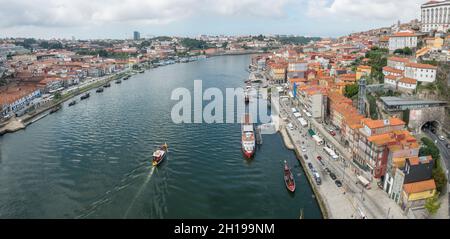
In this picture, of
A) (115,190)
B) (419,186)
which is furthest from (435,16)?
(115,190)

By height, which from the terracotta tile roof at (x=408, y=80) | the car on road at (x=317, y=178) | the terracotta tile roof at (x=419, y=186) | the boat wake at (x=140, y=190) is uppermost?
the terracotta tile roof at (x=408, y=80)

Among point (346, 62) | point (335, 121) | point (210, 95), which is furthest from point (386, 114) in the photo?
point (210, 95)

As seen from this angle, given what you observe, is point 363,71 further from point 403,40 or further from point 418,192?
point 418,192

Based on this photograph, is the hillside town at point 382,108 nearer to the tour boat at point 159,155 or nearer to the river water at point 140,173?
the river water at point 140,173

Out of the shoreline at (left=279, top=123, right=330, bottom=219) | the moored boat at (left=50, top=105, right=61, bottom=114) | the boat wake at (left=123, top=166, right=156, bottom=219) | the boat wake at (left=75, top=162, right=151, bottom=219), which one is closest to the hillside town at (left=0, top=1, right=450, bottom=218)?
the shoreline at (left=279, top=123, right=330, bottom=219)

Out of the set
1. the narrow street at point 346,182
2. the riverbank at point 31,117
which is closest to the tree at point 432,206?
the narrow street at point 346,182

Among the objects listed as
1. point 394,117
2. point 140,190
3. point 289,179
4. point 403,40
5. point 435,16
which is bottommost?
point 140,190
